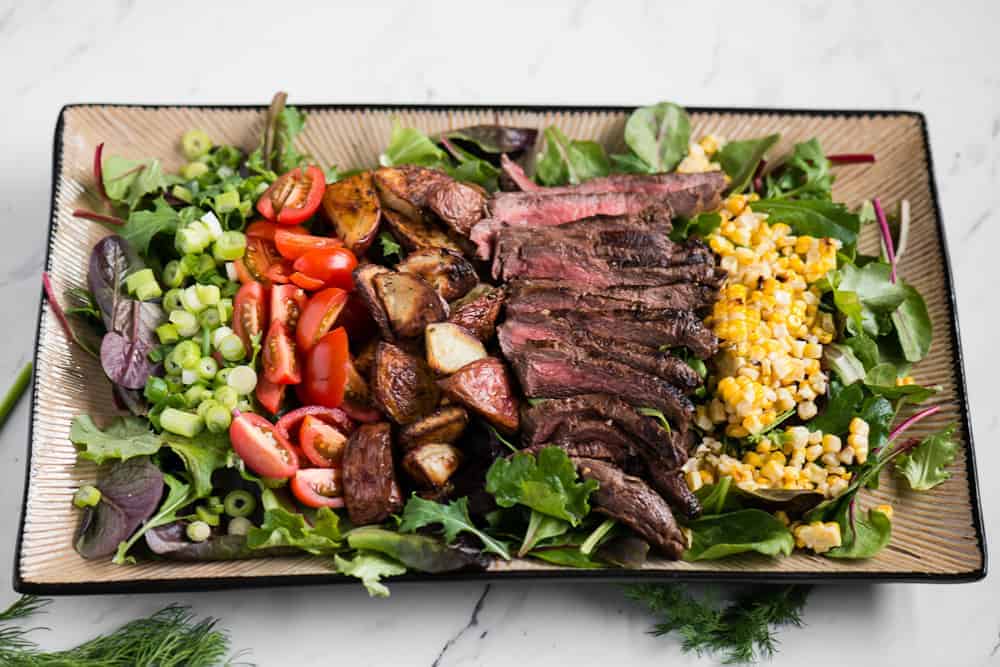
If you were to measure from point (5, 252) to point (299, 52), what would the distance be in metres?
2.00

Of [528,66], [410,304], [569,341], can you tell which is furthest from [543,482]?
[528,66]

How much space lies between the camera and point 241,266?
4.47 m

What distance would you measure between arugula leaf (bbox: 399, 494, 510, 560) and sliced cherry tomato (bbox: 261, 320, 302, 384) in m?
0.81

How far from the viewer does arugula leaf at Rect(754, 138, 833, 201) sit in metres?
4.83

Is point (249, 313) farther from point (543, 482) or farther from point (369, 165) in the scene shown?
point (543, 482)

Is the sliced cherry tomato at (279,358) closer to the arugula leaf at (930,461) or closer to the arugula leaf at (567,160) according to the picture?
the arugula leaf at (567,160)

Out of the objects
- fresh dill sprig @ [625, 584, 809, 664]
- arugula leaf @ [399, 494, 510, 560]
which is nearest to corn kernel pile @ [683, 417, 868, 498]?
fresh dill sprig @ [625, 584, 809, 664]

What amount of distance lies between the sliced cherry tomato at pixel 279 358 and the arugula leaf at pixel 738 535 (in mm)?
1826

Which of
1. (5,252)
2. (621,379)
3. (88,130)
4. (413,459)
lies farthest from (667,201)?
(5,252)

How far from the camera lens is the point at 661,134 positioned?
16.0ft

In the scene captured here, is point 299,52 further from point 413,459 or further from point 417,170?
point 413,459

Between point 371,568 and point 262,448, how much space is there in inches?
27.6

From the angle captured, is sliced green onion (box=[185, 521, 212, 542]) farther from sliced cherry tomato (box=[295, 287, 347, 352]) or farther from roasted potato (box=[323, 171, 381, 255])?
roasted potato (box=[323, 171, 381, 255])

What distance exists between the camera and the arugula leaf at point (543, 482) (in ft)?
12.7
